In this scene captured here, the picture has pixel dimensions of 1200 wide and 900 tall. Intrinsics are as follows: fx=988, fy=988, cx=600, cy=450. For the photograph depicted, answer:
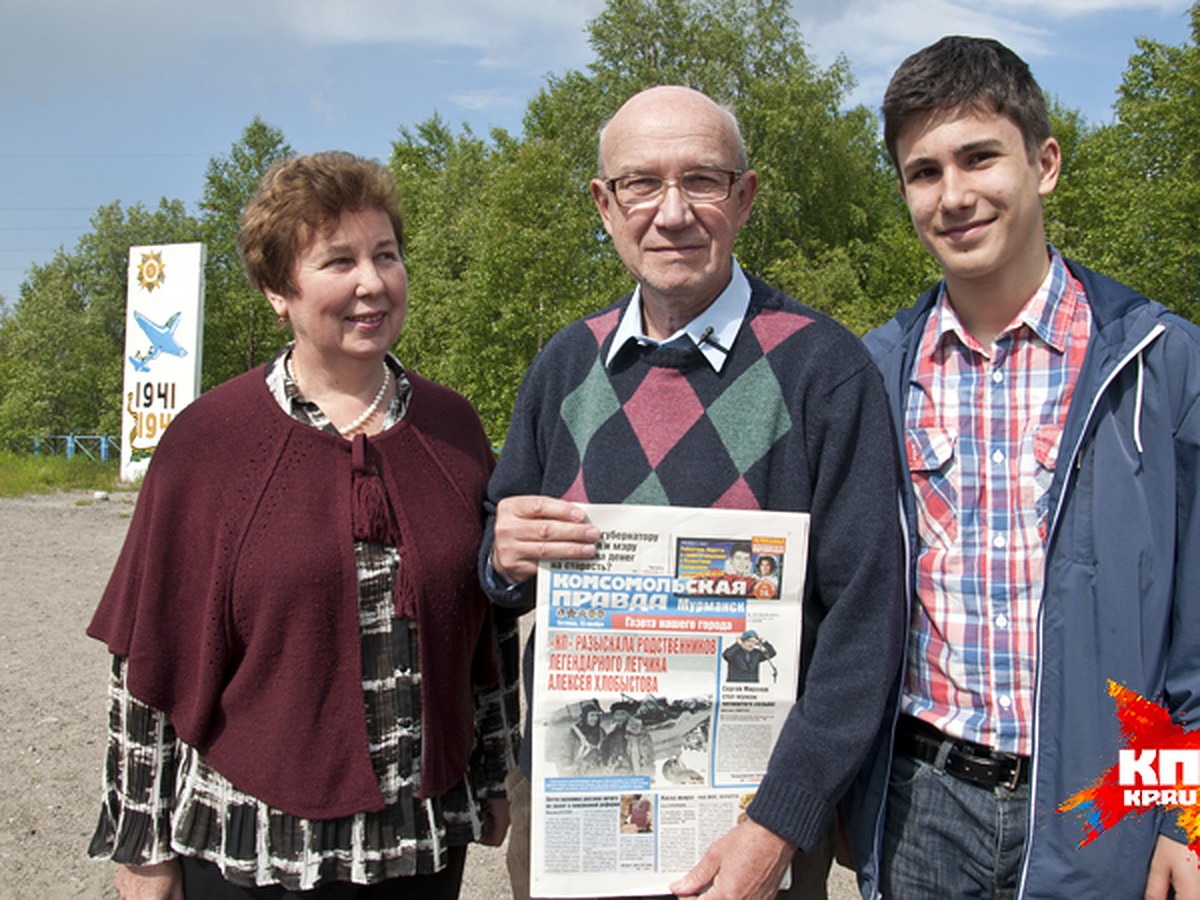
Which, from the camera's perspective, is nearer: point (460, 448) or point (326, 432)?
point (326, 432)

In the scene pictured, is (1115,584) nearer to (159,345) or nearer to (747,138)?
(159,345)

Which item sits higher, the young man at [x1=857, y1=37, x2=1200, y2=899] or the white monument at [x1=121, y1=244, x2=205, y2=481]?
the white monument at [x1=121, y1=244, x2=205, y2=481]

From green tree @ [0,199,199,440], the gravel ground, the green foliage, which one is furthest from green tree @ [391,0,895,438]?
green tree @ [0,199,199,440]

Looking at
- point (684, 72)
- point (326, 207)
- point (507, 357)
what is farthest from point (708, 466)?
point (684, 72)

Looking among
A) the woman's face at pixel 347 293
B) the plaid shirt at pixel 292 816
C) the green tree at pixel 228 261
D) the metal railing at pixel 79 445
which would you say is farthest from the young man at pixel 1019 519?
the green tree at pixel 228 261

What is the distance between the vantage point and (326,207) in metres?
2.51

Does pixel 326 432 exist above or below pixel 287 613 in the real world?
above

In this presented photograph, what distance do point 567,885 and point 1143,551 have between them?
1.47m

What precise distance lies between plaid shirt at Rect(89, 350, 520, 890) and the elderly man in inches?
12.8

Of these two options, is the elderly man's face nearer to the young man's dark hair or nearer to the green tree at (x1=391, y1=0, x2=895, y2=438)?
the young man's dark hair

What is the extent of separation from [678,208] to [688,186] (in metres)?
0.08

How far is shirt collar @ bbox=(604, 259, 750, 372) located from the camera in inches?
91.0

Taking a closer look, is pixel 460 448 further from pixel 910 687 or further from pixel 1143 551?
pixel 1143 551

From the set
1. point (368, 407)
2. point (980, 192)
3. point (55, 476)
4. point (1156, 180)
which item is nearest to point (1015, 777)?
point (980, 192)
